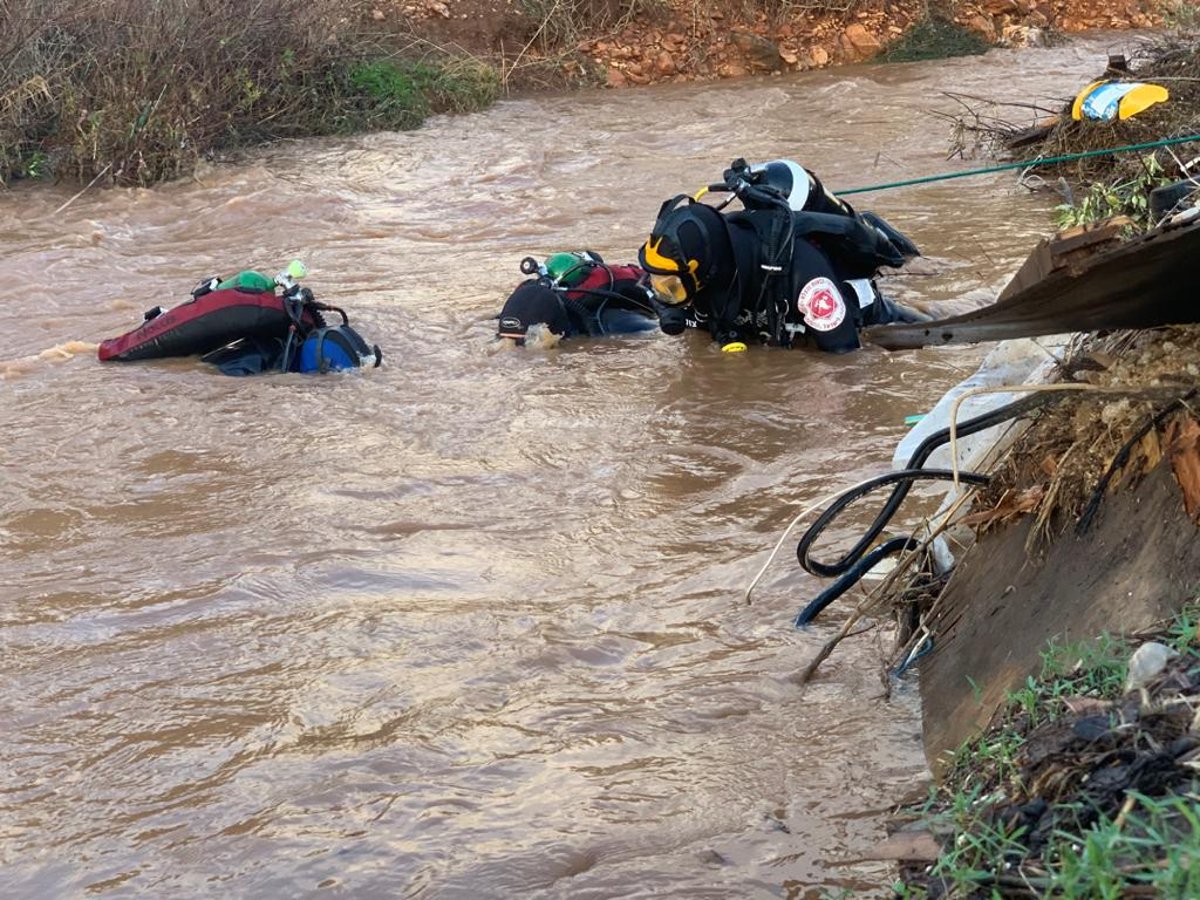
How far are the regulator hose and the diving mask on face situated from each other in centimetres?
241

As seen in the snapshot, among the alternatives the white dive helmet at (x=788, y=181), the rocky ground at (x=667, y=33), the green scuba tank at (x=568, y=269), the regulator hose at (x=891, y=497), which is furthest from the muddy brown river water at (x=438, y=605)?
the rocky ground at (x=667, y=33)

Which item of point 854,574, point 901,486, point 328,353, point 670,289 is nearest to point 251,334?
point 328,353

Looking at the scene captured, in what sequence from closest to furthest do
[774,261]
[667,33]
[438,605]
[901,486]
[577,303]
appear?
1. [901,486]
2. [438,605]
3. [774,261]
4. [577,303]
5. [667,33]

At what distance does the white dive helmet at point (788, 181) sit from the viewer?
577 centimetres

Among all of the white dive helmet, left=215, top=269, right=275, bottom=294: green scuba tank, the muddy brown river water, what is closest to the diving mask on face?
the muddy brown river water

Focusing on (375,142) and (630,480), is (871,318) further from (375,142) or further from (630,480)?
(375,142)

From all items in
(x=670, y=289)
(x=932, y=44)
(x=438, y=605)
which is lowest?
(x=438, y=605)

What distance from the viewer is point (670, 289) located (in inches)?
221

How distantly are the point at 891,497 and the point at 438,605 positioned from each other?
1.41m

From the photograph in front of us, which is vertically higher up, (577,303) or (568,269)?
(568,269)

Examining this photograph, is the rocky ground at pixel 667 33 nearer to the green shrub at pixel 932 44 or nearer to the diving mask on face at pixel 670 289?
the green shrub at pixel 932 44

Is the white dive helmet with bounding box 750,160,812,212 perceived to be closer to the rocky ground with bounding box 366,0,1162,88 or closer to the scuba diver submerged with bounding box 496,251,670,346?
the scuba diver submerged with bounding box 496,251,670,346

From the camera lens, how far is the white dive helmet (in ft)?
18.9

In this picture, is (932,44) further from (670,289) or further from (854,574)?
(854,574)
